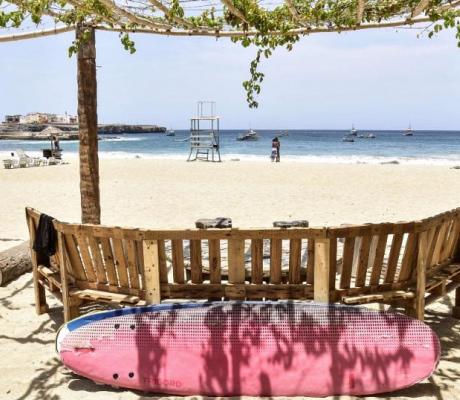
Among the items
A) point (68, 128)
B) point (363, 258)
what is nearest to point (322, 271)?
point (363, 258)

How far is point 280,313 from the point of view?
405cm

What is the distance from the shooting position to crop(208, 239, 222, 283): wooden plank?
4.30 meters

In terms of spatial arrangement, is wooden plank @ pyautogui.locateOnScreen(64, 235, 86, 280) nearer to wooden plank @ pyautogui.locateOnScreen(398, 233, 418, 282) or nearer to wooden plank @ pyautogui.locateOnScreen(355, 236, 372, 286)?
wooden plank @ pyautogui.locateOnScreen(355, 236, 372, 286)

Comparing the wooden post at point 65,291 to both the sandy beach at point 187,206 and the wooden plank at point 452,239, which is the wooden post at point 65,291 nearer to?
the sandy beach at point 187,206

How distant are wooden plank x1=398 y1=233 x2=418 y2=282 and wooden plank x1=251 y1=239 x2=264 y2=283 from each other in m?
1.33

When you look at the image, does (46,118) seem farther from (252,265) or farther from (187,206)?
(252,265)

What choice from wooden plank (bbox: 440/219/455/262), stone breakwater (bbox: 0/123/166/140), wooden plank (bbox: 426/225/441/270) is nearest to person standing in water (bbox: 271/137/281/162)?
wooden plank (bbox: 440/219/455/262)

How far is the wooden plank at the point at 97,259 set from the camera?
4434 millimetres

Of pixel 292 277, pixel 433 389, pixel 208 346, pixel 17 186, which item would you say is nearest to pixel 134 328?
pixel 208 346

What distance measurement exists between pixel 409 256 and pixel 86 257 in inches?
118

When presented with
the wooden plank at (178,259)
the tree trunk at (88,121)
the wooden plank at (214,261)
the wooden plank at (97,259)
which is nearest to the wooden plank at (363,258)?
the wooden plank at (214,261)

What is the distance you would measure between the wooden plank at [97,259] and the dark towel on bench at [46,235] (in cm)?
65

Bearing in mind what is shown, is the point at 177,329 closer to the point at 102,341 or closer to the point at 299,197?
the point at 102,341

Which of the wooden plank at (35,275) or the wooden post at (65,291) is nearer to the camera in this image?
the wooden post at (65,291)
